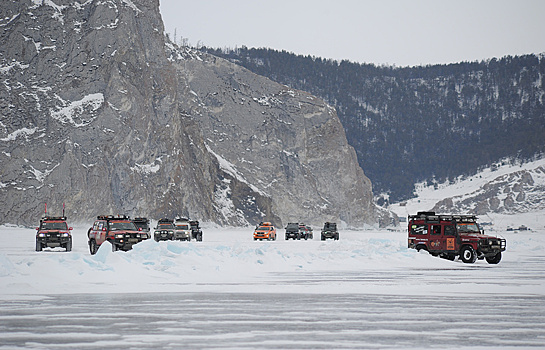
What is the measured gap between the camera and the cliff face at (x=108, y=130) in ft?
332

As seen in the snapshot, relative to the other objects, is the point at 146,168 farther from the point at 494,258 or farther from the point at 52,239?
the point at 494,258

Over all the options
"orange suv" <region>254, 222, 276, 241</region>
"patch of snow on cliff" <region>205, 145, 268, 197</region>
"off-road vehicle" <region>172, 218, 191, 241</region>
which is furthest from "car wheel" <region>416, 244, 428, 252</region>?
"patch of snow on cliff" <region>205, 145, 268, 197</region>

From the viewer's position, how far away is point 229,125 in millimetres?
144500

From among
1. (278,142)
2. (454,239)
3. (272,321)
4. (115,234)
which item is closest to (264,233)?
(115,234)

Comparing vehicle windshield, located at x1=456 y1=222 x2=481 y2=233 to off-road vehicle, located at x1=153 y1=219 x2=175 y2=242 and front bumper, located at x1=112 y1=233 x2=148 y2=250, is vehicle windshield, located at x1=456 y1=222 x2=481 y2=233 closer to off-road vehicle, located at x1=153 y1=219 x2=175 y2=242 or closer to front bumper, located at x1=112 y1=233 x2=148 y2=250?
front bumper, located at x1=112 y1=233 x2=148 y2=250

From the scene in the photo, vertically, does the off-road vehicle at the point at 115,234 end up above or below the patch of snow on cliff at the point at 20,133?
below

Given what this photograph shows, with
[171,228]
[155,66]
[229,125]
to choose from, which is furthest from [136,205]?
[171,228]

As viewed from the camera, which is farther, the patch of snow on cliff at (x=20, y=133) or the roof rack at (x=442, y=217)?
the patch of snow on cliff at (x=20, y=133)

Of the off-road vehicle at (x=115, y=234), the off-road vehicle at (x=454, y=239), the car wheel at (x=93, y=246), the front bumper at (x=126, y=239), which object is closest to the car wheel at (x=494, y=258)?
the off-road vehicle at (x=454, y=239)

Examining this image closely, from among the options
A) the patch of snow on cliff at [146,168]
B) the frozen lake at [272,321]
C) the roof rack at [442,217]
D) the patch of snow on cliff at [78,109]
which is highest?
the patch of snow on cliff at [78,109]

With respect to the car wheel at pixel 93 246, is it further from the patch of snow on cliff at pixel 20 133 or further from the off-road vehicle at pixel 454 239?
the patch of snow on cliff at pixel 20 133

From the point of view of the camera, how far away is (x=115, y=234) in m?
37.4

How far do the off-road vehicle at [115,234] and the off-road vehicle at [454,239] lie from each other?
14.5 metres

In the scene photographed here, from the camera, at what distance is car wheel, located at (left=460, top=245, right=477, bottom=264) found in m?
36.1
